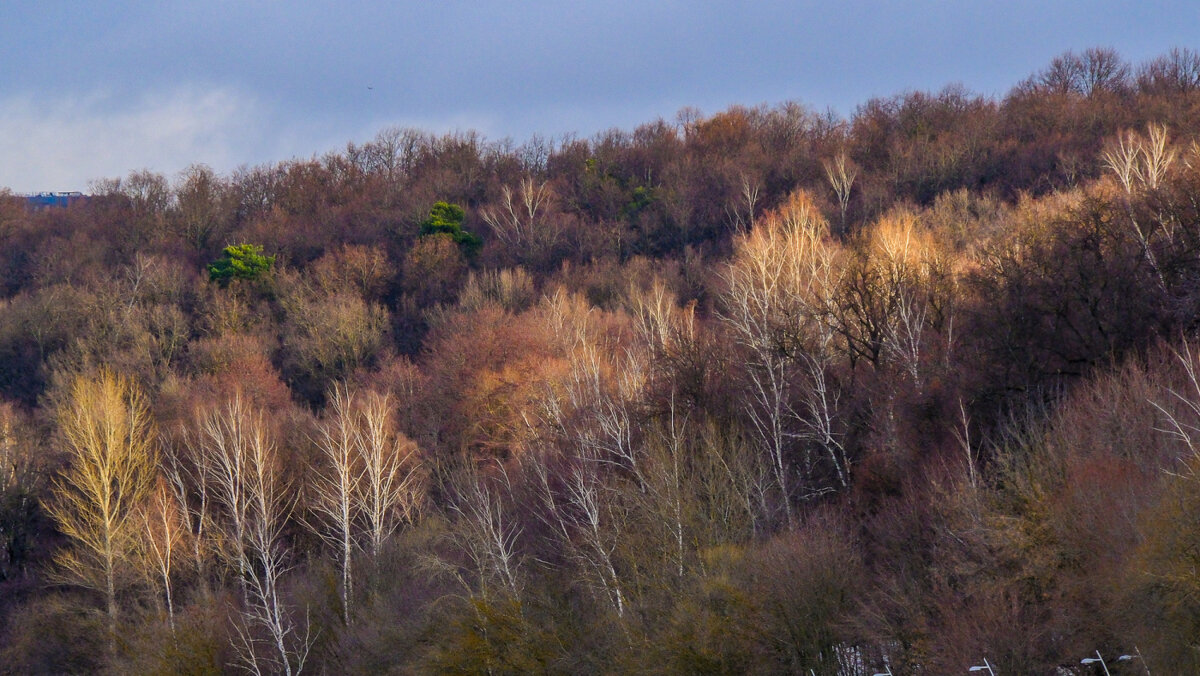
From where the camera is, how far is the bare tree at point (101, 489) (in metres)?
42.8

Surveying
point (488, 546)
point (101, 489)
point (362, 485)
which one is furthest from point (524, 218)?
point (488, 546)

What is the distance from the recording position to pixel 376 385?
58375 millimetres

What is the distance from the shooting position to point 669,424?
36.0 metres

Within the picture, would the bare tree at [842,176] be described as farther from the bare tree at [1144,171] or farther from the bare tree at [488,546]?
the bare tree at [488,546]

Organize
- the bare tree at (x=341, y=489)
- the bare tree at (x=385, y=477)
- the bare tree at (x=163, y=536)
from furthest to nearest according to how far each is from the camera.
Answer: the bare tree at (x=163, y=536) < the bare tree at (x=385, y=477) < the bare tree at (x=341, y=489)

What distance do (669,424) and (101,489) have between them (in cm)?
2307

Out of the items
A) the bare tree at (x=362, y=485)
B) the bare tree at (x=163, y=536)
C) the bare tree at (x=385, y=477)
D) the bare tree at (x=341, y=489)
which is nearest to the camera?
the bare tree at (x=341, y=489)

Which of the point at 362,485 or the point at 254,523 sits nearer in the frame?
the point at 254,523

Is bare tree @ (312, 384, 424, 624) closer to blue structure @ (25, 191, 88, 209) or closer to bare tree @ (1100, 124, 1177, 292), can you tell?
bare tree @ (1100, 124, 1177, 292)

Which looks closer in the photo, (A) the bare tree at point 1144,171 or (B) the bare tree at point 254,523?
(A) the bare tree at point 1144,171

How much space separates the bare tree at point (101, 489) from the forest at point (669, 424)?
195 millimetres

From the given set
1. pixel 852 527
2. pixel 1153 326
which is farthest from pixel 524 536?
pixel 1153 326

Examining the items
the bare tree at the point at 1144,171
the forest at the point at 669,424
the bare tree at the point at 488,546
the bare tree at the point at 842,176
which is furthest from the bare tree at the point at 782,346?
the bare tree at the point at 842,176

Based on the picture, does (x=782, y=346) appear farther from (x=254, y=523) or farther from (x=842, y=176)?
(x=842, y=176)
